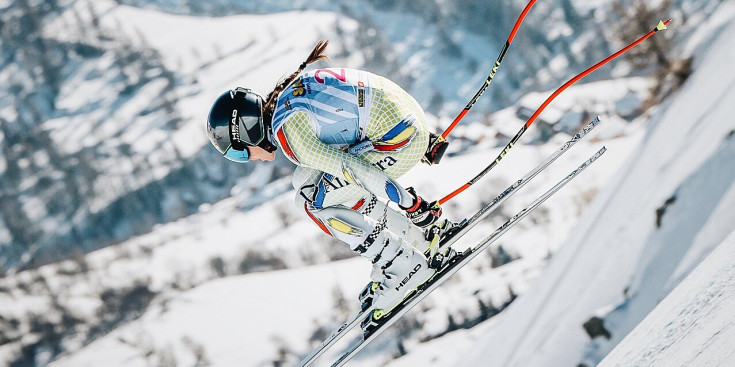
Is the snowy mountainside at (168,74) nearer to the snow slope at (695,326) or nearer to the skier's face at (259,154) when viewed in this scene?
the skier's face at (259,154)

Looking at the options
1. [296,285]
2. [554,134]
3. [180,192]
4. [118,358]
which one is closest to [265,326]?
[296,285]

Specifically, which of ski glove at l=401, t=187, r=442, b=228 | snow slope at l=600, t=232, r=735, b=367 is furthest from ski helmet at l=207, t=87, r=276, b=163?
snow slope at l=600, t=232, r=735, b=367

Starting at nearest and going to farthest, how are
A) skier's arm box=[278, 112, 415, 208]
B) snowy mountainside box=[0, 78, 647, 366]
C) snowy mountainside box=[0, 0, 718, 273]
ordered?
skier's arm box=[278, 112, 415, 208]
snowy mountainside box=[0, 78, 647, 366]
snowy mountainside box=[0, 0, 718, 273]

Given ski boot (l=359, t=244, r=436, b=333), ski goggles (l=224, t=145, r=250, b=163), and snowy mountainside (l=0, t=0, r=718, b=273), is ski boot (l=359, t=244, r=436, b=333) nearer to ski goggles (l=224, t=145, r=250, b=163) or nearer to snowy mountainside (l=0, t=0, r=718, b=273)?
ski goggles (l=224, t=145, r=250, b=163)

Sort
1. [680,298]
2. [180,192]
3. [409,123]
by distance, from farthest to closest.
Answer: [180,192], [409,123], [680,298]

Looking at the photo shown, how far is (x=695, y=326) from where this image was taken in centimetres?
326

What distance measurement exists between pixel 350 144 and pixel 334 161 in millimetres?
380

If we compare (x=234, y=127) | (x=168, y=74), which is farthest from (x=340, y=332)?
(x=168, y=74)

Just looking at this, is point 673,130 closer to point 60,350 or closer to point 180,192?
point 60,350

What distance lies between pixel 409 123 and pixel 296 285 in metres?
63.8

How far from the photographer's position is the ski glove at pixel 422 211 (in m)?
5.25

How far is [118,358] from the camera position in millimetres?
65562

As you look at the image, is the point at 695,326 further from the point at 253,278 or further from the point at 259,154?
the point at 253,278

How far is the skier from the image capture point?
5148mm
